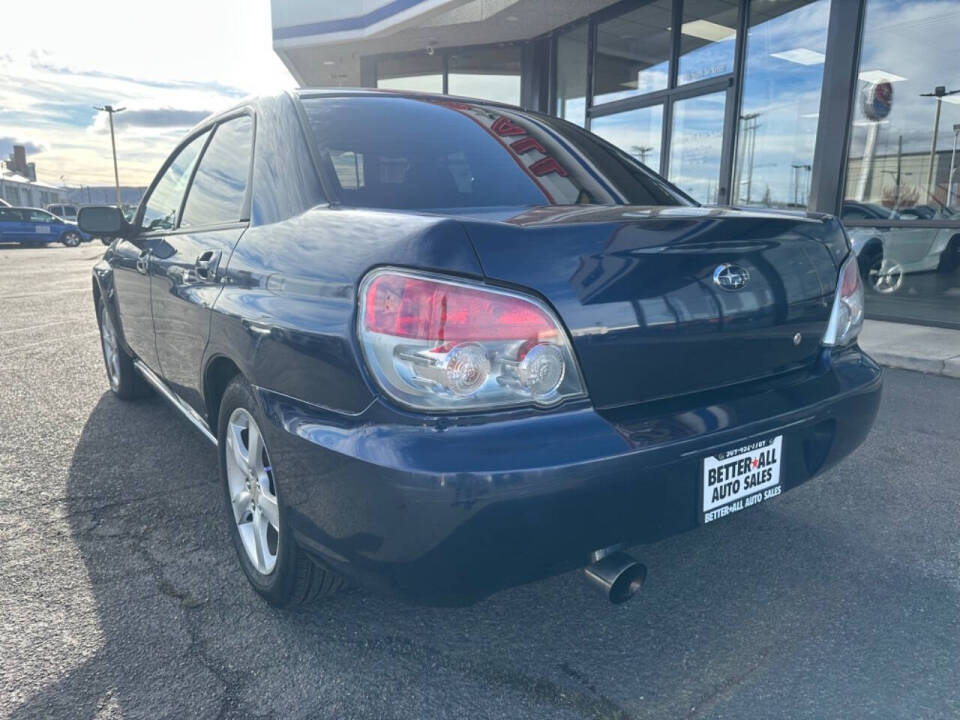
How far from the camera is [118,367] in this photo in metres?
4.19

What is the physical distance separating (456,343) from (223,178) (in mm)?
1558

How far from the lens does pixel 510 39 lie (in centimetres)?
1187

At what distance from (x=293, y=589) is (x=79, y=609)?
693 mm

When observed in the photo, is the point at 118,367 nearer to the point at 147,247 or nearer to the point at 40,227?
the point at 147,247

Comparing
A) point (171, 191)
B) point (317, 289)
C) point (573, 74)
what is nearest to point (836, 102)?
point (573, 74)

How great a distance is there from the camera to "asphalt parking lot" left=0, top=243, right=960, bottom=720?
1727mm

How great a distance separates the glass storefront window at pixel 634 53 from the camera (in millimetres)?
9398

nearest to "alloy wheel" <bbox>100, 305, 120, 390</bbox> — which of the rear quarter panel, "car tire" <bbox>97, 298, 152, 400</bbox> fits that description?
"car tire" <bbox>97, 298, 152, 400</bbox>

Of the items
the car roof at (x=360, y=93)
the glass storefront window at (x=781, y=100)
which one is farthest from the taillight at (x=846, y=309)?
the glass storefront window at (x=781, y=100)

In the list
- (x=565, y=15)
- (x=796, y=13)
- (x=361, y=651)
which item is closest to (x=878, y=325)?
(x=796, y=13)

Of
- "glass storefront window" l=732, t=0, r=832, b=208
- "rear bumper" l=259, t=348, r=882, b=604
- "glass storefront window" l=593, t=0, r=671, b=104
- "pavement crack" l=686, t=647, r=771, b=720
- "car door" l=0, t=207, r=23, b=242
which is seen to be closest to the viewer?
"rear bumper" l=259, t=348, r=882, b=604

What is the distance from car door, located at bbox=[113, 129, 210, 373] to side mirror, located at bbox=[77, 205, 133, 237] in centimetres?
9

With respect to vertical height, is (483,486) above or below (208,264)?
below

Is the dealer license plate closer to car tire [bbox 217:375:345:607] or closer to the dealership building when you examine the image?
car tire [bbox 217:375:345:607]
